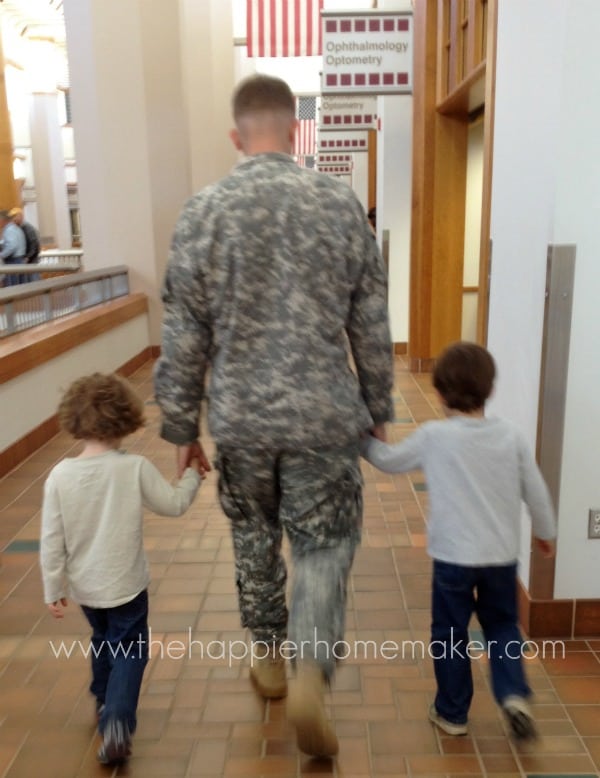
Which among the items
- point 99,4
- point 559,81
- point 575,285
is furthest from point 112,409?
point 99,4

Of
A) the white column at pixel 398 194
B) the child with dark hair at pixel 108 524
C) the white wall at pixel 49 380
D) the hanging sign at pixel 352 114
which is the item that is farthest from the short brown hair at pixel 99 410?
the hanging sign at pixel 352 114

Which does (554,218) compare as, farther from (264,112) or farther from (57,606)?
(57,606)

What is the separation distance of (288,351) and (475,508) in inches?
24.4

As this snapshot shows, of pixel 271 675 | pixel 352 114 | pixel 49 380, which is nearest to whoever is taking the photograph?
pixel 271 675

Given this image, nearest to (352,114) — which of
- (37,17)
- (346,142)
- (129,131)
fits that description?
(129,131)

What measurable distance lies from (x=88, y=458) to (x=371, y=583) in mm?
1521

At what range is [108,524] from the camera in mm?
1965

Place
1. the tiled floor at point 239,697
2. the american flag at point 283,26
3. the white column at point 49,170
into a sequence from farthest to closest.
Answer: the white column at point 49,170 → the american flag at point 283,26 → the tiled floor at point 239,697

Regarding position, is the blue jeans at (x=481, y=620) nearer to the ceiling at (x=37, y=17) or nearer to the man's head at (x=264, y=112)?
Result: the man's head at (x=264, y=112)

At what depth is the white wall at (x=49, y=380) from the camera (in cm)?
463

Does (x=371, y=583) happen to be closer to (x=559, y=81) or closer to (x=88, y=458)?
(x=88, y=458)

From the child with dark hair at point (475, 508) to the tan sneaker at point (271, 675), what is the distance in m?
0.50

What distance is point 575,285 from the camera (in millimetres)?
2369

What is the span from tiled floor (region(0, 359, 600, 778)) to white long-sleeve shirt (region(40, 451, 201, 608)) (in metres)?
0.49
